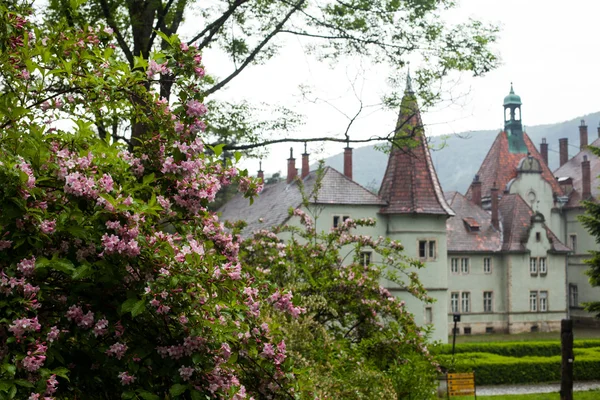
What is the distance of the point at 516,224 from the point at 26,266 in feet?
159

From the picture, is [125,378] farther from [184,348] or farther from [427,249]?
[427,249]

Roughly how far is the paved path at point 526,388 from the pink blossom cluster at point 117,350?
22.6 meters

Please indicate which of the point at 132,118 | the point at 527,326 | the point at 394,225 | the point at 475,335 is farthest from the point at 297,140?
the point at 527,326

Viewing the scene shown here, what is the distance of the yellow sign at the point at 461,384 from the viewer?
18.9 m

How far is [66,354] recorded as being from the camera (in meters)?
3.55

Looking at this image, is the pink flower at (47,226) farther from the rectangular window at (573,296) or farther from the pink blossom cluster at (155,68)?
the rectangular window at (573,296)

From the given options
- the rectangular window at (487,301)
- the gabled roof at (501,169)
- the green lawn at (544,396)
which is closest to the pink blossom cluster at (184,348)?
the green lawn at (544,396)

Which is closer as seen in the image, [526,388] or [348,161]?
[526,388]

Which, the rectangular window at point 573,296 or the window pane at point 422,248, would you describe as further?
the rectangular window at point 573,296

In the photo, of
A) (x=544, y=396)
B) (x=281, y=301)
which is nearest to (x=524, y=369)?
(x=544, y=396)

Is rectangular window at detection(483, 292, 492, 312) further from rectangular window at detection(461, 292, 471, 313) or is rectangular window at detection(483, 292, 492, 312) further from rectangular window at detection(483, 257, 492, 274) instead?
rectangular window at detection(483, 257, 492, 274)

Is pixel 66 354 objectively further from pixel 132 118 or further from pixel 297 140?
pixel 297 140

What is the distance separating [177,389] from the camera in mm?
3359

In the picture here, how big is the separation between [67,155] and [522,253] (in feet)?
157
